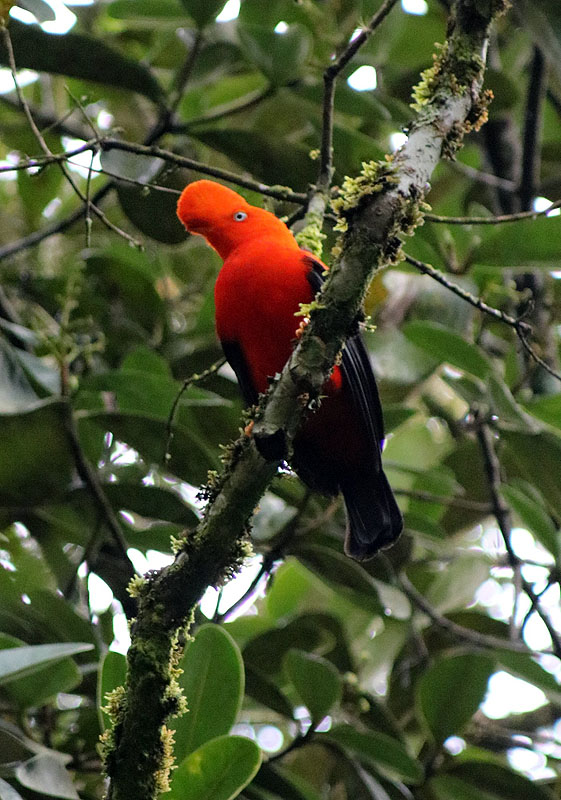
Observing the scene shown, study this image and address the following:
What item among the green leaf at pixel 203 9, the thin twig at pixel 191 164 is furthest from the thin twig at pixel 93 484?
the green leaf at pixel 203 9

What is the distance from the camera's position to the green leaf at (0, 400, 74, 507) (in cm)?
327

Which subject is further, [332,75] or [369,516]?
[369,516]

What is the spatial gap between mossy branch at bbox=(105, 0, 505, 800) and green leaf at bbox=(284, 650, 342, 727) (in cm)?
106

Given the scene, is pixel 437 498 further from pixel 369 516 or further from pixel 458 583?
pixel 458 583

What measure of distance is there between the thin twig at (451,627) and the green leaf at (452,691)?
32 centimetres

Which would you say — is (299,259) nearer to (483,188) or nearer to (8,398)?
(8,398)

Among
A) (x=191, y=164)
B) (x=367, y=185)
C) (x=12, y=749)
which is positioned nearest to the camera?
(x=367, y=185)

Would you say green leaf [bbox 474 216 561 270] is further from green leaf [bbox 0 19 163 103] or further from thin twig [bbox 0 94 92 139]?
thin twig [bbox 0 94 92 139]

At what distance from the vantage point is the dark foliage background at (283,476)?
325cm

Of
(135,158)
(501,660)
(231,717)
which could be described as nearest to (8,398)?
(135,158)

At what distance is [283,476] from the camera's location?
3.29 m

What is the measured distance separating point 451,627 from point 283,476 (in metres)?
1.15

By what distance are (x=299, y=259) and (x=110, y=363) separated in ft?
4.01

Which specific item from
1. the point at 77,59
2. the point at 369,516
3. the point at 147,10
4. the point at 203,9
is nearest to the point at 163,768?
the point at 369,516
